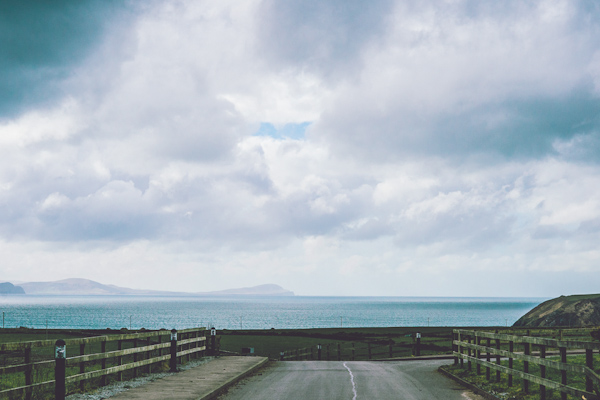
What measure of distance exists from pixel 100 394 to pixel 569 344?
10.0 meters

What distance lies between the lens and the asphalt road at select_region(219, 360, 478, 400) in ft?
44.9

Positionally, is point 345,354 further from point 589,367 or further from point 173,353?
point 589,367

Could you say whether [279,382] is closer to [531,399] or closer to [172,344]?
[172,344]

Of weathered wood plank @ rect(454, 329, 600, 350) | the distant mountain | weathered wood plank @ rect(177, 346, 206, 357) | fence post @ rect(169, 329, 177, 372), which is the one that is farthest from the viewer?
the distant mountain

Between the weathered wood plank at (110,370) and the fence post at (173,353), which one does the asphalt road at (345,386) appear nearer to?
the fence post at (173,353)

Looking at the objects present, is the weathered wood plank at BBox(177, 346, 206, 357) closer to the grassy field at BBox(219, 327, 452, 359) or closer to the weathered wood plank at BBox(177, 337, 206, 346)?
the weathered wood plank at BBox(177, 337, 206, 346)

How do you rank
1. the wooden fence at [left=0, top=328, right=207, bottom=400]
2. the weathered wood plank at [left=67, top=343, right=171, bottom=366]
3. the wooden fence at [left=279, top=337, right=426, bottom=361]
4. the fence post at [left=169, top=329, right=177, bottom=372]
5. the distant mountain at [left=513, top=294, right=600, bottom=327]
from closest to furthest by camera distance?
1. the wooden fence at [left=0, top=328, right=207, bottom=400]
2. the weathered wood plank at [left=67, top=343, right=171, bottom=366]
3. the fence post at [left=169, top=329, right=177, bottom=372]
4. the wooden fence at [left=279, top=337, right=426, bottom=361]
5. the distant mountain at [left=513, top=294, right=600, bottom=327]

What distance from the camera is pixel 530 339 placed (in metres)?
12.1

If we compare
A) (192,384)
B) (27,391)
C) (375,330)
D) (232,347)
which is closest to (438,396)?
(192,384)

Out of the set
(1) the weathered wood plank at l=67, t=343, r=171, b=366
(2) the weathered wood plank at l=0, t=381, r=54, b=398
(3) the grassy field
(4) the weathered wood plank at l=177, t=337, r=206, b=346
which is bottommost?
(3) the grassy field

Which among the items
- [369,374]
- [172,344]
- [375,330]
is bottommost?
[375,330]

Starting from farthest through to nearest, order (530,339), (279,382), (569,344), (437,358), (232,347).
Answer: (232,347)
(437,358)
(279,382)
(530,339)
(569,344)

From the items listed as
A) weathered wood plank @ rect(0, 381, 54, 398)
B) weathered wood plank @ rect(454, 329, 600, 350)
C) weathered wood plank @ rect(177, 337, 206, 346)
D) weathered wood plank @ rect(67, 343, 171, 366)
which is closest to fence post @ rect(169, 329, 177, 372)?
weathered wood plank @ rect(67, 343, 171, 366)

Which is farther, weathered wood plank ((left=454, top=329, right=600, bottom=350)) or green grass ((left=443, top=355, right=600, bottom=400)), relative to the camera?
green grass ((left=443, top=355, right=600, bottom=400))
